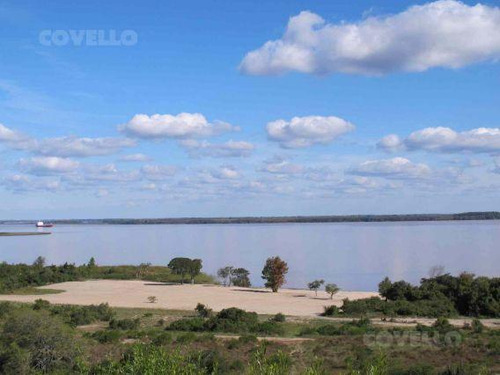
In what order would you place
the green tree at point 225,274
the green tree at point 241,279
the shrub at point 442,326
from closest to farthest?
the shrub at point 442,326 < the green tree at point 241,279 < the green tree at point 225,274

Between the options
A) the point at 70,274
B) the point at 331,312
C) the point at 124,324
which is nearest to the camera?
the point at 124,324

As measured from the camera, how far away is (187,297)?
3941 cm

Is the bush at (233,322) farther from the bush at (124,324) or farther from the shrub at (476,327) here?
the shrub at (476,327)

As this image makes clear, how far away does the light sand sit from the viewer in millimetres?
34250

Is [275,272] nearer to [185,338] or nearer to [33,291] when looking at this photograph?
[33,291]

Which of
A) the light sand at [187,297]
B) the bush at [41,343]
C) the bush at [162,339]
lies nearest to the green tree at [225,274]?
the light sand at [187,297]

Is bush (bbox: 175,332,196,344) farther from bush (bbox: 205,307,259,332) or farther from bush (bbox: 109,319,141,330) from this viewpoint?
bush (bbox: 109,319,141,330)

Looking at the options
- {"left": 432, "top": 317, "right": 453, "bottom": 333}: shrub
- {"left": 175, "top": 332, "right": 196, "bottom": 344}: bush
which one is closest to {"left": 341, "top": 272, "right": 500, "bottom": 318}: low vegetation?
{"left": 432, "top": 317, "right": 453, "bottom": 333}: shrub

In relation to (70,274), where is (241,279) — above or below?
below

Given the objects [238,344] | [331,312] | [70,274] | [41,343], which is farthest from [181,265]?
[41,343]

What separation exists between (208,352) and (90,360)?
3.85 m

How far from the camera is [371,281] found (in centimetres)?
5372

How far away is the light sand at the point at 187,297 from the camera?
3425 centimetres

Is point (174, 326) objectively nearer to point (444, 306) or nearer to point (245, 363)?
point (245, 363)
